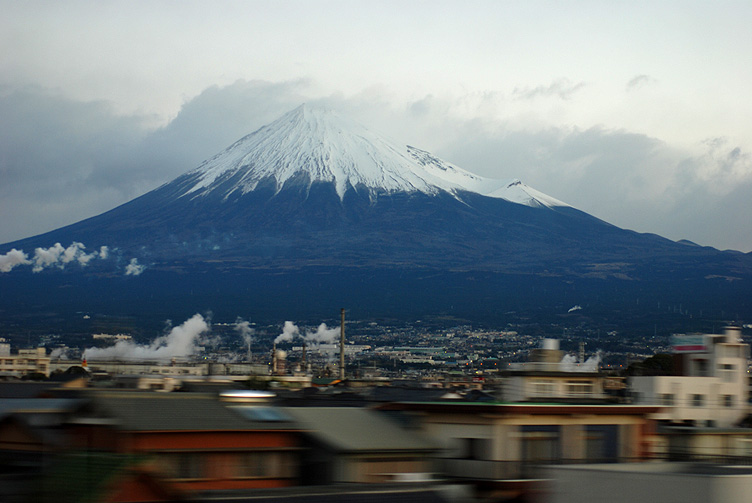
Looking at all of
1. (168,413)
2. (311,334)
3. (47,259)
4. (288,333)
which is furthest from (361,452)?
(47,259)

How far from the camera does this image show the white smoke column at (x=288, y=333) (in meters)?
146

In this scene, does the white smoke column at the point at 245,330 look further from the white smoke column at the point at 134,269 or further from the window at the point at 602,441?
the window at the point at 602,441

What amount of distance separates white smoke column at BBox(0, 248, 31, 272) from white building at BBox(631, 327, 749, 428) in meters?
178

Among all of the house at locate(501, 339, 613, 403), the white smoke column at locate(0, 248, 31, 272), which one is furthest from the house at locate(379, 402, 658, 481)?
the white smoke column at locate(0, 248, 31, 272)

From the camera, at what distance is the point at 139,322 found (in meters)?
140

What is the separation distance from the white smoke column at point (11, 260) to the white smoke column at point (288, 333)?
70321 mm

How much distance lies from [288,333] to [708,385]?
11746cm

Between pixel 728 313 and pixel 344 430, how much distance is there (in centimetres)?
16083

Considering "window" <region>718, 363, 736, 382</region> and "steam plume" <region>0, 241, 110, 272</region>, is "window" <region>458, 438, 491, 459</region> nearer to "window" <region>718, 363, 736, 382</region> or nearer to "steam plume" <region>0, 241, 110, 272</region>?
"window" <region>718, 363, 736, 382</region>

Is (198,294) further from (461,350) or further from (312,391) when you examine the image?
(312,391)

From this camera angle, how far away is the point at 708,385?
32.7 meters

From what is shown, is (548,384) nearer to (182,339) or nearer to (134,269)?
(182,339)

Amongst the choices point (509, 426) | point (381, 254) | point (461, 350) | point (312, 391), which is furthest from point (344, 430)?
point (381, 254)

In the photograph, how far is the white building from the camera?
1222 inches
